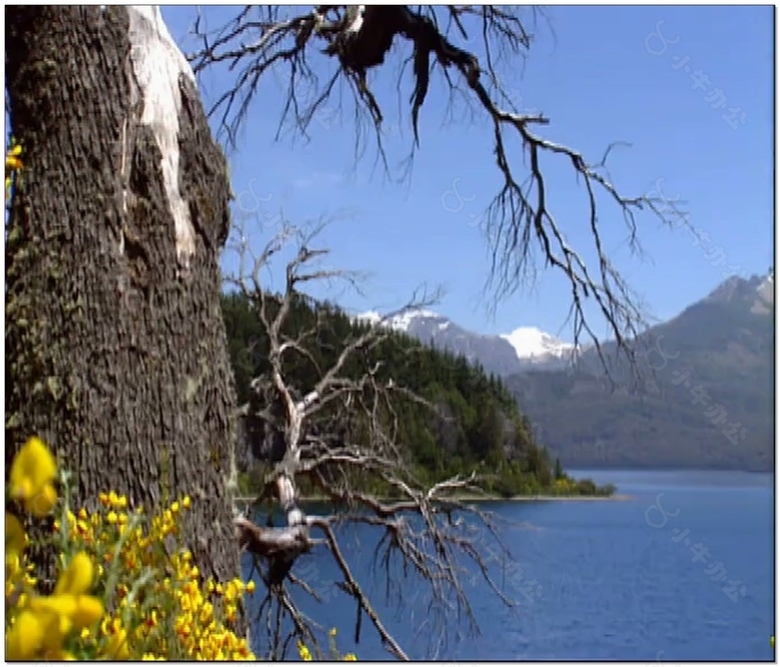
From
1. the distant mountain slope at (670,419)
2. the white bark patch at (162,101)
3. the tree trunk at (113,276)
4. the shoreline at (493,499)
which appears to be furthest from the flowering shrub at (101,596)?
the distant mountain slope at (670,419)

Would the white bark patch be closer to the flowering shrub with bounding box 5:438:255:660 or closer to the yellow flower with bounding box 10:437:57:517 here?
the flowering shrub with bounding box 5:438:255:660

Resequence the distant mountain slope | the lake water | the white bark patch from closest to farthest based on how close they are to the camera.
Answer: the white bark patch < the lake water < the distant mountain slope

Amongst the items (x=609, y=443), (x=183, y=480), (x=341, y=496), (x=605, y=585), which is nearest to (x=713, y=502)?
(x=605, y=585)

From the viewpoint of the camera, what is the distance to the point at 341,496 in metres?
6.51

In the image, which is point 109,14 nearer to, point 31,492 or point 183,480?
point 183,480

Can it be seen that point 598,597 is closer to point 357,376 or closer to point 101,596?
point 357,376

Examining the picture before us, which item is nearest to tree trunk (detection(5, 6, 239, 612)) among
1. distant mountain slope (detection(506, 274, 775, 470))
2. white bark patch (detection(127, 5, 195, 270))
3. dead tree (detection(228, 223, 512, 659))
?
white bark patch (detection(127, 5, 195, 270))

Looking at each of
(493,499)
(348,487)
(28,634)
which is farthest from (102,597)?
(493,499)

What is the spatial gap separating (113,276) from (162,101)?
0.57m

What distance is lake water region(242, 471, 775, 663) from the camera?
6.79 meters

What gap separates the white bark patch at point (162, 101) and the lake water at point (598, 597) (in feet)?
6.25

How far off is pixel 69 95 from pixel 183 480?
3.67ft

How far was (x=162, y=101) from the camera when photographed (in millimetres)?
2738

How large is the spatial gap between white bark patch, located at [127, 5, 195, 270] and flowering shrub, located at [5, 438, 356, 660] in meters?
0.83
